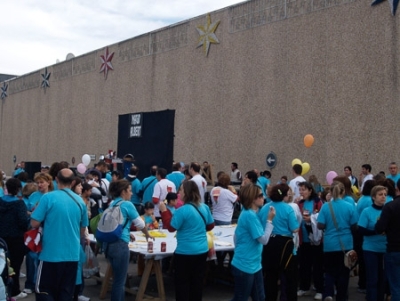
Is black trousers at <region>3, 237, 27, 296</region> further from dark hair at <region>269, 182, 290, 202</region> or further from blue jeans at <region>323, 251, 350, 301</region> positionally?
blue jeans at <region>323, 251, 350, 301</region>

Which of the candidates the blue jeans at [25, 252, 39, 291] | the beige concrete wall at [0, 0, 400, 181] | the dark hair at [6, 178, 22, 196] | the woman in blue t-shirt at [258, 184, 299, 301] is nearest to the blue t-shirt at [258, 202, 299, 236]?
the woman in blue t-shirt at [258, 184, 299, 301]

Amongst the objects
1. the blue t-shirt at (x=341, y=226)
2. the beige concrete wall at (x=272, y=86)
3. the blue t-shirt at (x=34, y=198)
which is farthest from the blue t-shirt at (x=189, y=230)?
the beige concrete wall at (x=272, y=86)

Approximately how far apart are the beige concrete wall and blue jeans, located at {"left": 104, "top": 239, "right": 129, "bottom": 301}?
32.9ft

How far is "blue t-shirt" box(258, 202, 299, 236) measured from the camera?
6781 mm

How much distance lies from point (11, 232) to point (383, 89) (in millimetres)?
10922

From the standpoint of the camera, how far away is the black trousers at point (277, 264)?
683 centimetres

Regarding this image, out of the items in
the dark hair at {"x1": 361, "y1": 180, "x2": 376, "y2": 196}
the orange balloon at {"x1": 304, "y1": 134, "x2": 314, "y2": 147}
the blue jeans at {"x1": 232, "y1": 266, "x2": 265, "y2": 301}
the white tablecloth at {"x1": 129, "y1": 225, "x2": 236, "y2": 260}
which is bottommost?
the blue jeans at {"x1": 232, "y1": 266, "x2": 265, "y2": 301}

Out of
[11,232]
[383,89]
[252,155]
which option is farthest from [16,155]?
[11,232]

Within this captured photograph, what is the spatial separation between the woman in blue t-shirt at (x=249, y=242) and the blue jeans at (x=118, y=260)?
129 centimetres

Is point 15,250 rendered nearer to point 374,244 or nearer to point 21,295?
point 21,295

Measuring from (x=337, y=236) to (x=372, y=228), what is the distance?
1.68ft

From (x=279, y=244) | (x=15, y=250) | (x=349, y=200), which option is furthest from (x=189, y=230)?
(x=15, y=250)

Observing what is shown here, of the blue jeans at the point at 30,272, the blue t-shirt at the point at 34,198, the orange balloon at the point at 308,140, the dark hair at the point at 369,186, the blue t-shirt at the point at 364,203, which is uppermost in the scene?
the orange balloon at the point at 308,140

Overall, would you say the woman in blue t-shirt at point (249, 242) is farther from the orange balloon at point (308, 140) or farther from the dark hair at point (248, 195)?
the orange balloon at point (308, 140)
